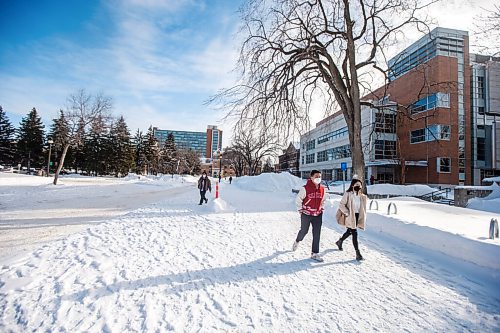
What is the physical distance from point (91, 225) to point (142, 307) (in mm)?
5544

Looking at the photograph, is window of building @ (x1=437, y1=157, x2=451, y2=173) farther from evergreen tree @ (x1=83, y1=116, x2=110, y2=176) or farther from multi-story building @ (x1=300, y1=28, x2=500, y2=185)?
evergreen tree @ (x1=83, y1=116, x2=110, y2=176)

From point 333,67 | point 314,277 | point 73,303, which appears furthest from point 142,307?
point 333,67

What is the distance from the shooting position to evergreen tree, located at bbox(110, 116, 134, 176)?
51.9 metres

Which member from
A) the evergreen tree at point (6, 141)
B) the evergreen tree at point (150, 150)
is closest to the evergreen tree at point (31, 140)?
the evergreen tree at point (6, 141)

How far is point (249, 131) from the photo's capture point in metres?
10.8

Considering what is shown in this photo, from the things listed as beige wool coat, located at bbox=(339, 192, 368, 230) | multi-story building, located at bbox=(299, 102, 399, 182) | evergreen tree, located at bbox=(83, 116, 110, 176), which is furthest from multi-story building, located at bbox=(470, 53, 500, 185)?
evergreen tree, located at bbox=(83, 116, 110, 176)

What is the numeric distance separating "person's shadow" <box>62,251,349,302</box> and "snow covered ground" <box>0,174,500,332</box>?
0.02 m

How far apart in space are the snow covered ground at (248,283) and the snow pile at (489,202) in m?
9.86

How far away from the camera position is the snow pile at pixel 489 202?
13008 mm

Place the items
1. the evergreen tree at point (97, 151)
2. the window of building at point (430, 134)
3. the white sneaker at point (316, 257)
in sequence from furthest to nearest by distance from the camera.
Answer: the evergreen tree at point (97, 151), the window of building at point (430, 134), the white sneaker at point (316, 257)

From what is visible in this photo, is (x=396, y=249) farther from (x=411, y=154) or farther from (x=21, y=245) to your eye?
(x=411, y=154)

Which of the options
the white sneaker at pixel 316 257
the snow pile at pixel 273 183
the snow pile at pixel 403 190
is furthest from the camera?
the snow pile at pixel 273 183

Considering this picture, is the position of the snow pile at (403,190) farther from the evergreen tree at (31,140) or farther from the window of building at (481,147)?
the evergreen tree at (31,140)

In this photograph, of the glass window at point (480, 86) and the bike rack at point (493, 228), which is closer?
the bike rack at point (493, 228)
